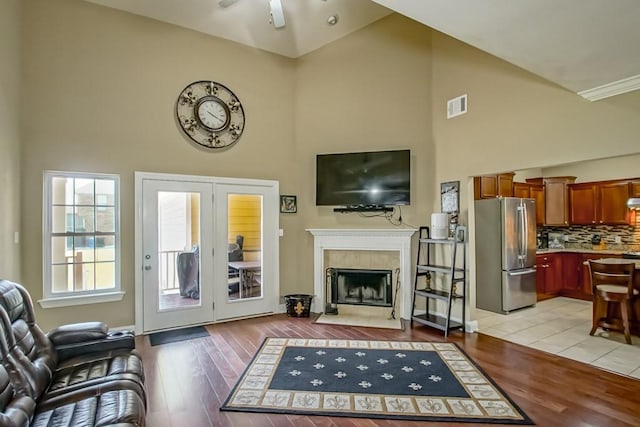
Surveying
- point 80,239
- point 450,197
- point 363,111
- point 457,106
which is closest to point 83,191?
point 80,239

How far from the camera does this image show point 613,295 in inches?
161

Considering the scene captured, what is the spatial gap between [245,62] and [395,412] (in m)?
4.92

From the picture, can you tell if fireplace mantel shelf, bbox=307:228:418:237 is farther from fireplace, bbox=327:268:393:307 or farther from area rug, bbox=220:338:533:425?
area rug, bbox=220:338:533:425

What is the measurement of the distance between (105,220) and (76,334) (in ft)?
6.64

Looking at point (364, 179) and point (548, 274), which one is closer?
point (364, 179)

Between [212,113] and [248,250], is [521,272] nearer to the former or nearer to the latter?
[248,250]

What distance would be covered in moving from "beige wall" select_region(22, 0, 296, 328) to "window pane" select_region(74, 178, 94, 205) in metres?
0.18

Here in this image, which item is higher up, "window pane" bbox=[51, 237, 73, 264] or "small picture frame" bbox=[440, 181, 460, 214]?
"small picture frame" bbox=[440, 181, 460, 214]

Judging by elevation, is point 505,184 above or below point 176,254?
above

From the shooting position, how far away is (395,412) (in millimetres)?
2588

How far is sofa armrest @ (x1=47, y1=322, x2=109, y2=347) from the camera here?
2.57 meters

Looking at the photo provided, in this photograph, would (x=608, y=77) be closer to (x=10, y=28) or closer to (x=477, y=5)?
(x=477, y=5)

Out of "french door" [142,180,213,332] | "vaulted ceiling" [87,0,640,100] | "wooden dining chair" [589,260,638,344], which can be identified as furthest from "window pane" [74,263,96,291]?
"wooden dining chair" [589,260,638,344]

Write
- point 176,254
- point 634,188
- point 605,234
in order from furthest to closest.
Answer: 1. point 605,234
2. point 634,188
3. point 176,254
